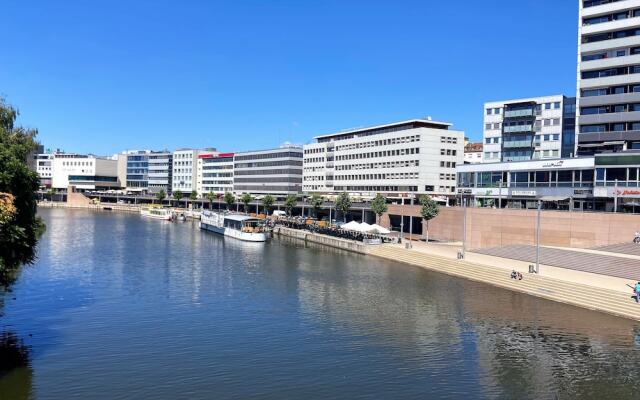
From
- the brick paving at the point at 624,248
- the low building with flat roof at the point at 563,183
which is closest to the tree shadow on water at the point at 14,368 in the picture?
the brick paving at the point at 624,248

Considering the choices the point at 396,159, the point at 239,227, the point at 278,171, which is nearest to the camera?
the point at 239,227

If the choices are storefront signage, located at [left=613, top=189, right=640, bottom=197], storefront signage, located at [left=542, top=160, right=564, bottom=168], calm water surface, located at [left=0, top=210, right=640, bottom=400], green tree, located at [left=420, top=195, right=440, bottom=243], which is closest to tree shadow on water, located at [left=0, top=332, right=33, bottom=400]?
calm water surface, located at [left=0, top=210, right=640, bottom=400]

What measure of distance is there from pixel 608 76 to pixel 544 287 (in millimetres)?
49887

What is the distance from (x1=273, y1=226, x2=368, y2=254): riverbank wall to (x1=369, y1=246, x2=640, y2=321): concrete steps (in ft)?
50.9

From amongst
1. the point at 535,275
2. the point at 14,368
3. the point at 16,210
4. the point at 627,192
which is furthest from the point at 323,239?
the point at 16,210

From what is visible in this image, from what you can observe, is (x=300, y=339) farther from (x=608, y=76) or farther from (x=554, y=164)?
(x=608, y=76)

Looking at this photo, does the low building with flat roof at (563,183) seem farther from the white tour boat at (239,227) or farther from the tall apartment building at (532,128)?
the white tour boat at (239,227)

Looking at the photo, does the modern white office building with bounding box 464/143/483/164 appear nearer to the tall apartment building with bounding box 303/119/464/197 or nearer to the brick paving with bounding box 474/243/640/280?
the tall apartment building with bounding box 303/119/464/197

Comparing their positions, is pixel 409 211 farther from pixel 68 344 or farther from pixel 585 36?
pixel 68 344

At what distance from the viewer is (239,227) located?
110m

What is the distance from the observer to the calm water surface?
27.9m

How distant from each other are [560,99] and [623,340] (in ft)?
268

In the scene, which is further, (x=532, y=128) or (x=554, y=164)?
(x=532, y=128)

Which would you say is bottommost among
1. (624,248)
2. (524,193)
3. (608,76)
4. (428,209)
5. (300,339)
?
(300,339)
